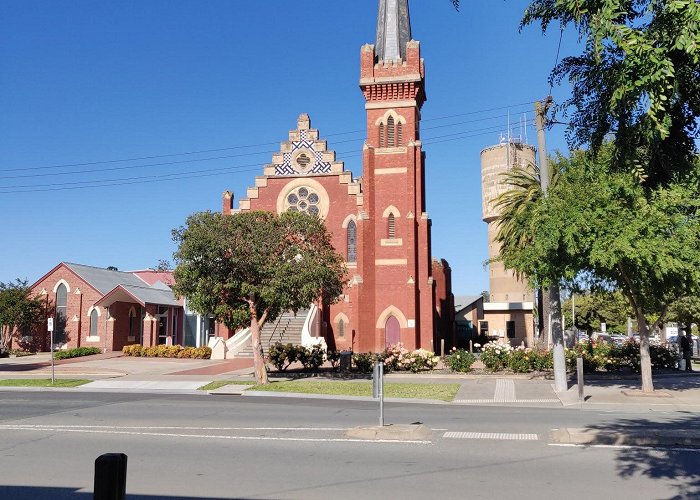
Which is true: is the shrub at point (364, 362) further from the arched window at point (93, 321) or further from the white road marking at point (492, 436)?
the arched window at point (93, 321)

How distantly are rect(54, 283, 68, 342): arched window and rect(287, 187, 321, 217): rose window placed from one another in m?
17.2

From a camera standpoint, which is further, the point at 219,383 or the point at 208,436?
the point at 219,383

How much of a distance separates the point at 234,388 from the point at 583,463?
15.6 meters

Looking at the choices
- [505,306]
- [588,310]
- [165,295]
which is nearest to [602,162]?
[165,295]

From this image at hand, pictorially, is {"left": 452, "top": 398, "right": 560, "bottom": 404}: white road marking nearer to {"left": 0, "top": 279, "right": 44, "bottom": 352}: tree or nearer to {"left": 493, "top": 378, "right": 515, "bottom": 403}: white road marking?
{"left": 493, "top": 378, "right": 515, "bottom": 403}: white road marking

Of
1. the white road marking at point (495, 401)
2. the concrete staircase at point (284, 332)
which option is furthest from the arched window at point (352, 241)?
the white road marking at point (495, 401)

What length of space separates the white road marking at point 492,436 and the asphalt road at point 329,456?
0.12ft

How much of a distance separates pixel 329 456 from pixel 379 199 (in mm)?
30099

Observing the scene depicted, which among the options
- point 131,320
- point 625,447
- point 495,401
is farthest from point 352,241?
point 625,447

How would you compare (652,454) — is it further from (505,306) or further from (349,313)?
(505,306)

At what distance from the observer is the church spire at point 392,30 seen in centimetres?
4203

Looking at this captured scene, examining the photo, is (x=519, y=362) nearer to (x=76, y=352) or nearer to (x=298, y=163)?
(x=298, y=163)

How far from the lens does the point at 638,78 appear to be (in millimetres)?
5852

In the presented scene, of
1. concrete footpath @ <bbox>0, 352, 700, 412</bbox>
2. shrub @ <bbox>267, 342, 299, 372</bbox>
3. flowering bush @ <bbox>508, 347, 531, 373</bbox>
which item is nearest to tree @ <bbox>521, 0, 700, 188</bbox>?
concrete footpath @ <bbox>0, 352, 700, 412</bbox>
